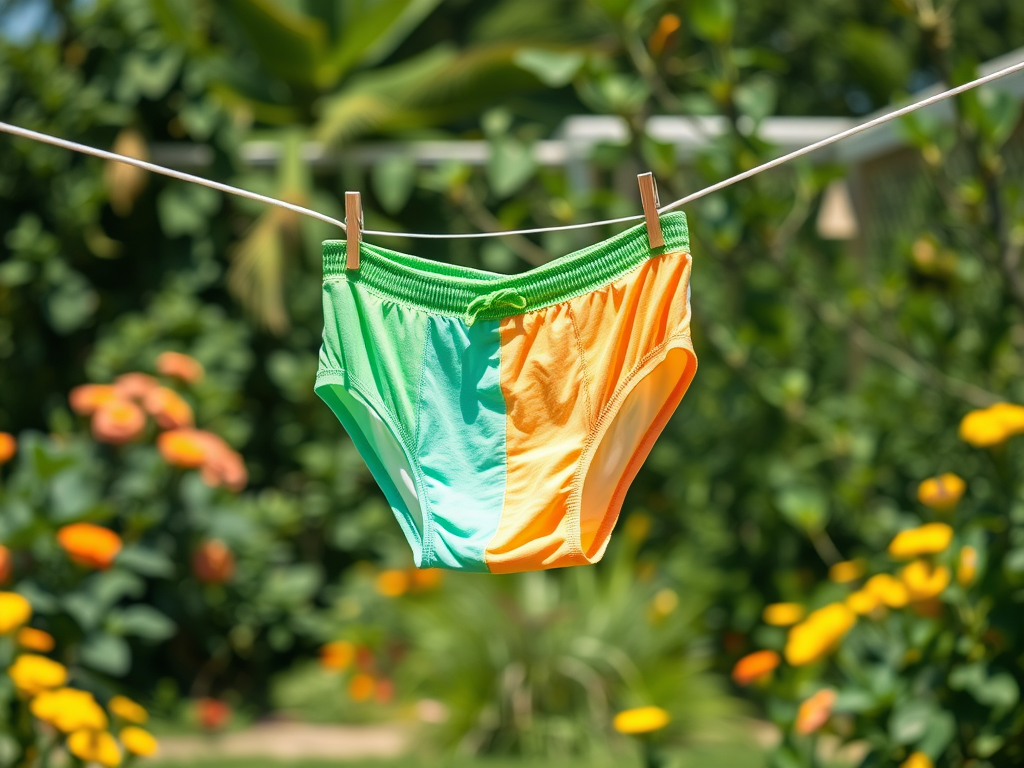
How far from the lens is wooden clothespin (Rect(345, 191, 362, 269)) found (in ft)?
6.37

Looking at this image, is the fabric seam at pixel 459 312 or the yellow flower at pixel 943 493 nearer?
the fabric seam at pixel 459 312

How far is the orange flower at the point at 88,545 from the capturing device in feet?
9.48

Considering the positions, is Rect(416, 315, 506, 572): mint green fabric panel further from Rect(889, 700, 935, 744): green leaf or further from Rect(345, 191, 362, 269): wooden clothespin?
Rect(889, 700, 935, 744): green leaf

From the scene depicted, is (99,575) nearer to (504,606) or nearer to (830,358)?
(504,606)

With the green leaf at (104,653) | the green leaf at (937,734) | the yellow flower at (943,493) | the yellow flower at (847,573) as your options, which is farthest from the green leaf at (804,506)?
the green leaf at (104,653)

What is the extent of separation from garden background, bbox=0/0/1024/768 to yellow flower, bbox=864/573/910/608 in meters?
0.02

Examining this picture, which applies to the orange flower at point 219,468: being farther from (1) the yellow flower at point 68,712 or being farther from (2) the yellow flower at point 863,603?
(2) the yellow flower at point 863,603

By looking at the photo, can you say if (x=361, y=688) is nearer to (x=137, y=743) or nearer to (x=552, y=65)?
(x=137, y=743)

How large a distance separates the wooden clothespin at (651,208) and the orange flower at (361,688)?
2781 millimetres

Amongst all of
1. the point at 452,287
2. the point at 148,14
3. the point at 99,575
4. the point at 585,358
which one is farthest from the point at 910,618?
the point at 148,14

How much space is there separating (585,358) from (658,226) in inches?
12.0

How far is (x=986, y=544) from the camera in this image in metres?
2.48

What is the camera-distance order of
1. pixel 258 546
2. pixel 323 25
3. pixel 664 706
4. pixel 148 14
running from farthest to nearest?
pixel 323 25
pixel 148 14
pixel 258 546
pixel 664 706

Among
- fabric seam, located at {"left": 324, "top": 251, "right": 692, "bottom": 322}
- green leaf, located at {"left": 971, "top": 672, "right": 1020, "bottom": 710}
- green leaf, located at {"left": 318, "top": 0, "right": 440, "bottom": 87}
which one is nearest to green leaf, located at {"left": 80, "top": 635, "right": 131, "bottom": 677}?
fabric seam, located at {"left": 324, "top": 251, "right": 692, "bottom": 322}
